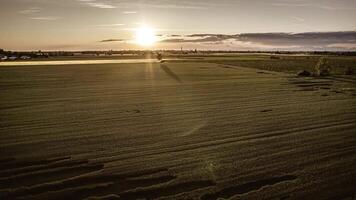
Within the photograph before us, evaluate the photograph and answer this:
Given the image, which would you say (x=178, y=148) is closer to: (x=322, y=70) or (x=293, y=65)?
(x=322, y=70)

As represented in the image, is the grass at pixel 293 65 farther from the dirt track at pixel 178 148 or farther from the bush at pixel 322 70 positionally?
the dirt track at pixel 178 148

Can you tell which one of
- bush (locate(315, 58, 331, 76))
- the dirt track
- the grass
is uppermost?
the dirt track

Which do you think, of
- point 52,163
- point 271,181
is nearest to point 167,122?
point 52,163

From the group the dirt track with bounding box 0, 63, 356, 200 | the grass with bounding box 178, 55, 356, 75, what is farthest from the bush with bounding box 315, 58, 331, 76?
the dirt track with bounding box 0, 63, 356, 200

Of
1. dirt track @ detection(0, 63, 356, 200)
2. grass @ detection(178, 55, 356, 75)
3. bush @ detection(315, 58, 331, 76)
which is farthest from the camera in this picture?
grass @ detection(178, 55, 356, 75)

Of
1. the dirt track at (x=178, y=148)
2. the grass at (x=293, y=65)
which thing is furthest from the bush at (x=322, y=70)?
the dirt track at (x=178, y=148)

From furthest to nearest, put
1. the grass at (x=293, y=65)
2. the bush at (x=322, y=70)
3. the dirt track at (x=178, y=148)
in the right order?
1. the grass at (x=293, y=65)
2. the bush at (x=322, y=70)
3. the dirt track at (x=178, y=148)

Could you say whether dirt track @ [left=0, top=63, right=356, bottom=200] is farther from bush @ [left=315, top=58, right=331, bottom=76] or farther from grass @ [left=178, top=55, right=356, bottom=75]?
grass @ [left=178, top=55, right=356, bottom=75]

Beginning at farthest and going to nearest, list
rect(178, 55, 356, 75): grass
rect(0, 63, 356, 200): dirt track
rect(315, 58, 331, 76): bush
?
rect(178, 55, 356, 75): grass → rect(315, 58, 331, 76): bush → rect(0, 63, 356, 200): dirt track
